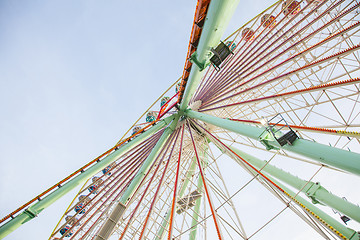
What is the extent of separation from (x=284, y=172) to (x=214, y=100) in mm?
5843

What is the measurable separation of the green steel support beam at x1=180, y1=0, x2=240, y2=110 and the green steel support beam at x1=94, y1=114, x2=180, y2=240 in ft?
13.2

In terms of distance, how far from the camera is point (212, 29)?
691 cm

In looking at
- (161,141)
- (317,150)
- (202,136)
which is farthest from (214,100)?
(317,150)

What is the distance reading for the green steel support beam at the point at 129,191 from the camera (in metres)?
7.96

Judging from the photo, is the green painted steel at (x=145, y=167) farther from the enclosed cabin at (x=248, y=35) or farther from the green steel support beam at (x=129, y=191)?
the enclosed cabin at (x=248, y=35)

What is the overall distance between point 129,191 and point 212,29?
8379mm

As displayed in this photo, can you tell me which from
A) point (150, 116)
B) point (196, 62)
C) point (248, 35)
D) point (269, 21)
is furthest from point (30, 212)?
point (269, 21)

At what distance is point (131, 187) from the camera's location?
10.2 meters

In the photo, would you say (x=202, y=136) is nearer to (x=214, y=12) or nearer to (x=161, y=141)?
(x=161, y=141)

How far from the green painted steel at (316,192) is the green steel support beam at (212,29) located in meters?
5.14

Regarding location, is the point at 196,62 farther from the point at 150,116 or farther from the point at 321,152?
the point at 150,116

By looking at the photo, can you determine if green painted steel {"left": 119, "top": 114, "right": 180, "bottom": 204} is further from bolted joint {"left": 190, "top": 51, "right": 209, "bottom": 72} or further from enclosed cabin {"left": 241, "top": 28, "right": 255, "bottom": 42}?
enclosed cabin {"left": 241, "top": 28, "right": 255, "bottom": 42}

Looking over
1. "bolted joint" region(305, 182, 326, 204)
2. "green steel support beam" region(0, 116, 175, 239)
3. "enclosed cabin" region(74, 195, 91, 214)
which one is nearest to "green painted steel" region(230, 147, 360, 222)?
"bolted joint" region(305, 182, 326, 204)

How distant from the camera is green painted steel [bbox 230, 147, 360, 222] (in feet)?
21.0
